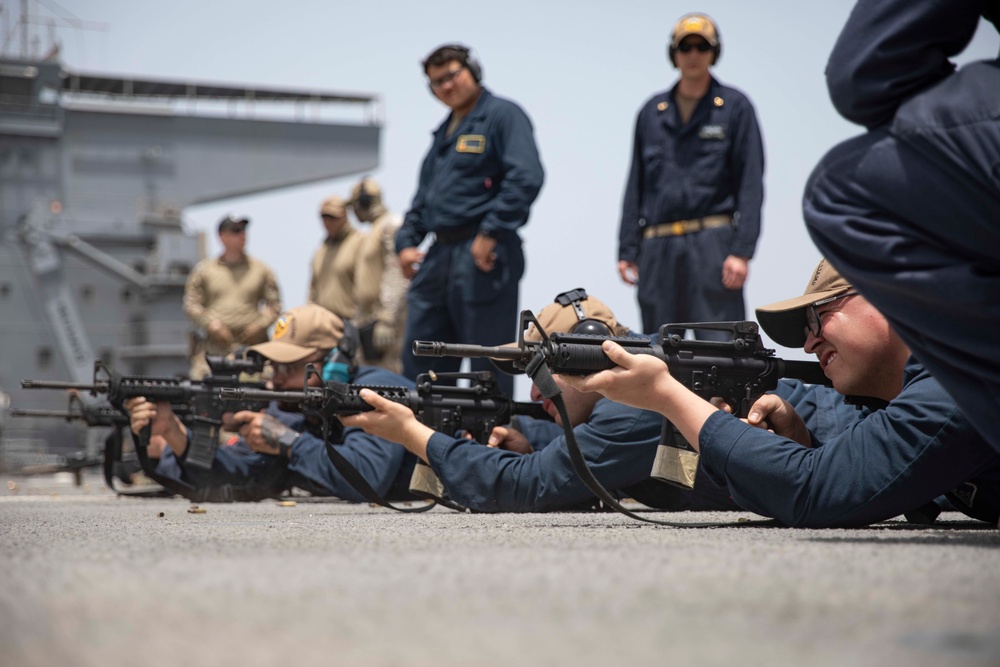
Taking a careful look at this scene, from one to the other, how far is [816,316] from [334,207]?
579cm

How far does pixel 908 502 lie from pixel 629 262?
8.72 feet

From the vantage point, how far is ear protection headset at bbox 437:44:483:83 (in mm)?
4646

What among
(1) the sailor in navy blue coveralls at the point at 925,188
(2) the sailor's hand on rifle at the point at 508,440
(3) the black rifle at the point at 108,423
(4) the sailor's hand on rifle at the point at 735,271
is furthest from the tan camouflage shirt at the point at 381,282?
(1) the sailor in navy blue coveralls at the point at 925,188

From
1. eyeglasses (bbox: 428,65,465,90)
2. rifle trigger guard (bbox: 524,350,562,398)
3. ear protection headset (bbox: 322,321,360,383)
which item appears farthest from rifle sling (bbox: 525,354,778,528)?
eyeglasses (bbox: 428,65,465,90)

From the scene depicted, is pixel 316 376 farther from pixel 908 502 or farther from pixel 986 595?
pixel 986 595

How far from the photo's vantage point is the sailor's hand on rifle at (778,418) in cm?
251

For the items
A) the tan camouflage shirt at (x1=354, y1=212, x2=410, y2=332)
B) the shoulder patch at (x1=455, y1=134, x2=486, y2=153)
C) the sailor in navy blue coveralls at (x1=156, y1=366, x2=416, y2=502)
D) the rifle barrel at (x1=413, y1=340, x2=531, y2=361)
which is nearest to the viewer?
the rifle barrel at (x1=413, y1=340, x2=531, y2=361)

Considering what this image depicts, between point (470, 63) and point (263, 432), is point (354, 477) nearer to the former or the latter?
point (263, 432)

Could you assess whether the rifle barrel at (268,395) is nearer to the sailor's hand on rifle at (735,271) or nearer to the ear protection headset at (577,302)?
the ear protection headset at (577,302)

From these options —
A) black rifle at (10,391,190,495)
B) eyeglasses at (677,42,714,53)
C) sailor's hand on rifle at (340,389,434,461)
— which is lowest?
black rifle at (10,391,190,495)

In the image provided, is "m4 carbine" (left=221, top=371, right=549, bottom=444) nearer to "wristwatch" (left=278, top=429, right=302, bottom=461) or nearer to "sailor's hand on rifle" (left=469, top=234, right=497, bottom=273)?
"wristwatch" (left=278, top=429, right=302, bottom=461)

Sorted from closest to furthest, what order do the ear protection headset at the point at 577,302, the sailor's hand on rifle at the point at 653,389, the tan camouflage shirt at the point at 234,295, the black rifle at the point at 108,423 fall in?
the sailor's hand on rifle at the point at 653,389
the ear protection headset at the point at 577,302
the black rifle at the point at 108,423
the tan camouflage shirt at the point at 234,295

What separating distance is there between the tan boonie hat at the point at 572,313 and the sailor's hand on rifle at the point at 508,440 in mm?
425

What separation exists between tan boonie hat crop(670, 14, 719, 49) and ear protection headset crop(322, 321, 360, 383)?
72.0 inches
